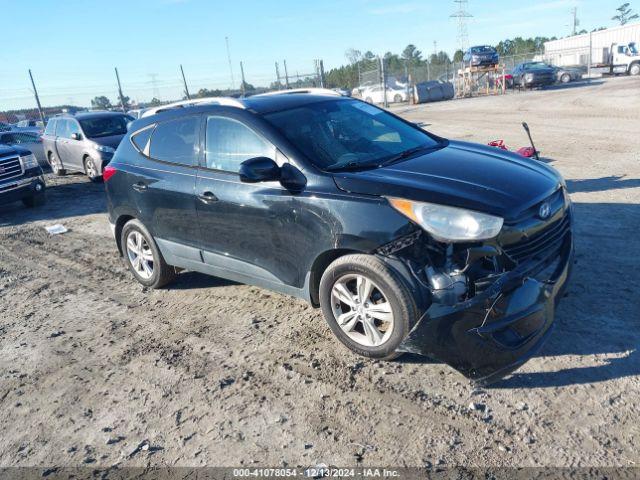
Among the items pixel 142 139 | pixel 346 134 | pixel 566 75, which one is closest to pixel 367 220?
pixel 346 134

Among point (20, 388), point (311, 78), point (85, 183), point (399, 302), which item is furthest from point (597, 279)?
point (311, 78)

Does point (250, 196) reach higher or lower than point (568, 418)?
higher

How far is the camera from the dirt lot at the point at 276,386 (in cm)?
287

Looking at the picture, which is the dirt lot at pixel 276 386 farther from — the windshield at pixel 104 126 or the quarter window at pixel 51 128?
the quarter window at pixel 51 128

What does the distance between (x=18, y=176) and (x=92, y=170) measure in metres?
2.60

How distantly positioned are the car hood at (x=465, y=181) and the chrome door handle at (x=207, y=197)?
127cm

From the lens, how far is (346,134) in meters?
4.41

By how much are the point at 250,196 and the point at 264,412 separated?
5.52ft

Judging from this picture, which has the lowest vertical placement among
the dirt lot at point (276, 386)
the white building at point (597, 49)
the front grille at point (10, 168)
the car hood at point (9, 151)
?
→ the dirt lot at point (276, 386)

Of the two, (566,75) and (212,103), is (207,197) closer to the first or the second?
(212,103)

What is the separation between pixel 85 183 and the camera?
1323 centimetres

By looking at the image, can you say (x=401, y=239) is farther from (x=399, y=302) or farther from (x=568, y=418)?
(x=568, y=418)

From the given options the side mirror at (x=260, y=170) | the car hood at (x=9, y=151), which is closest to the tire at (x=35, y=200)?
the car hood at (x=9, y=151)

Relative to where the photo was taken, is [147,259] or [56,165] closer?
[147,259]
